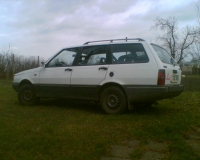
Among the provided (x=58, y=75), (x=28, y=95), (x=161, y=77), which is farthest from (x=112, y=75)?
(x=28, y=95)

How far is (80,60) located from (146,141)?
121 inches

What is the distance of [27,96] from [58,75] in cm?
125

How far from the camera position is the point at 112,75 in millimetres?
5664

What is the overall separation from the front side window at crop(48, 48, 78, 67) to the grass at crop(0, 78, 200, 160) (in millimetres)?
1283

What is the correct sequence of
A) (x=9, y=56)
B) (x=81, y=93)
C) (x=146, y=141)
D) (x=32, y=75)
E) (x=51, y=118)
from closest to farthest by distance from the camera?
(x=146, y=141) < (x=51, y=118) < (x=81, y=93) < (x=32, y=75) < (x=9, y=56)

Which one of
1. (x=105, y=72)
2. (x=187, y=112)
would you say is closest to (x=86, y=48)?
(x=105, y=72)

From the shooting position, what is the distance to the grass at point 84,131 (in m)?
→ 3.46

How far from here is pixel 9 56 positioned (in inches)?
668

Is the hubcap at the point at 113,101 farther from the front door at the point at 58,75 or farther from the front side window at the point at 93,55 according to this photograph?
the front door at the point at 58,75

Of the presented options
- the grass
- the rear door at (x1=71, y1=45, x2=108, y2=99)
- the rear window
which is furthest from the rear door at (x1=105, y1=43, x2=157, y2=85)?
the grass

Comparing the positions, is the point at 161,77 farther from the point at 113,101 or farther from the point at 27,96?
the point at 27,96

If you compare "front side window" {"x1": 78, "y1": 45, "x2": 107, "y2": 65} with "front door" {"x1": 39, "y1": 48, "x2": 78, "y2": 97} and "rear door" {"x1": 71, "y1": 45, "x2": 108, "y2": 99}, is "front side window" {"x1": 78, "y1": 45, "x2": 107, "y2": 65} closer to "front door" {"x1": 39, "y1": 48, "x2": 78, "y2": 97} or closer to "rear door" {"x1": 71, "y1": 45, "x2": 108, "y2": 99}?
"rear door" {"x1": 71, "y1": 45, "x2": 108, "y2": 99}

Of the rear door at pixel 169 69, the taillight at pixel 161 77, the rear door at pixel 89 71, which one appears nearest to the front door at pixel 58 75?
the rear door at pixel 89 71

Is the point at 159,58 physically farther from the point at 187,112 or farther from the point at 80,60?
the point at 80,60
